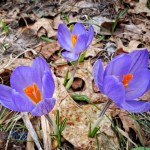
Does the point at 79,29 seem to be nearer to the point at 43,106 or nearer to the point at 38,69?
the point at 38,69

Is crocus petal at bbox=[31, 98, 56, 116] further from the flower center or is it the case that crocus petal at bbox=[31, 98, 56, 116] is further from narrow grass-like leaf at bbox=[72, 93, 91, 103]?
narrow grass-like leaf at bbox=[72, 93, 91, 103]

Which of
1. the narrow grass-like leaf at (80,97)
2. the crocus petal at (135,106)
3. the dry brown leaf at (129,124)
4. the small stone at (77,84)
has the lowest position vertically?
the dry brown leaf at (129,124)

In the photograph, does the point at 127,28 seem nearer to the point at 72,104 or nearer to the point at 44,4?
the point at 44,4

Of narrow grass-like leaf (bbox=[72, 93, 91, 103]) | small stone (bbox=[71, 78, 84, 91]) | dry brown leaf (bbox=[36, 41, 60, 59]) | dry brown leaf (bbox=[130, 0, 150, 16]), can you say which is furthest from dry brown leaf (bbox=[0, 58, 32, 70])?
dry brown leaf (bbox=[130, 0, 150, 16])

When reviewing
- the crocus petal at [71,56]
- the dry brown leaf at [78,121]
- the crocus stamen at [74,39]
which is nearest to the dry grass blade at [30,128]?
the dry brown leaf at [78,121]

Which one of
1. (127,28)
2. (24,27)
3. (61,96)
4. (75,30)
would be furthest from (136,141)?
(24,27)

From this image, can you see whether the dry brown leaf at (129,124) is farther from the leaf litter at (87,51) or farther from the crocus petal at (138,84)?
the crocus petal at (138,84)

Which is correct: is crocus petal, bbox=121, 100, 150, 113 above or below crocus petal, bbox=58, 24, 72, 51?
below
